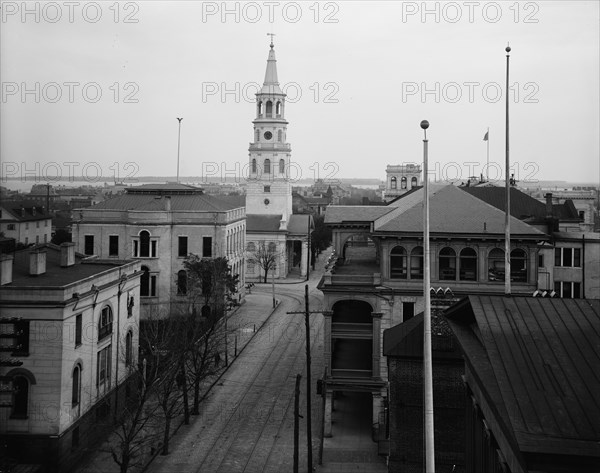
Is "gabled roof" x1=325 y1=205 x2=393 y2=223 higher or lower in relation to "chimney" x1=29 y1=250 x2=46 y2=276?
higher

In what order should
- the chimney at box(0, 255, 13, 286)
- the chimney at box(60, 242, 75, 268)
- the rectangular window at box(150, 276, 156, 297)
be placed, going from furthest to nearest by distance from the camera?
the rectangular window at box(150, 276, 156, 297) → the chimney at box(60, 242, 75, 268) → the chimney at box(0, 255, 13, 286)

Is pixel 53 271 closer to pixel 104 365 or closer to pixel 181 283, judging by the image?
pixel 104 365

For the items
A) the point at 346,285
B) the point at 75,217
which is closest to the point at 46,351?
the point at 346,285

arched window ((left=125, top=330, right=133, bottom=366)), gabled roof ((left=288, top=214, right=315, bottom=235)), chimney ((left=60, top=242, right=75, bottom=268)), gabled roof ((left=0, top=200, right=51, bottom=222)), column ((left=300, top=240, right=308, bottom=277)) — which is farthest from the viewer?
gabled roof ((left=288, top=214, right=315, bottom=235))

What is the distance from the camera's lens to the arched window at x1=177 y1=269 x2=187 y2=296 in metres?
52.5

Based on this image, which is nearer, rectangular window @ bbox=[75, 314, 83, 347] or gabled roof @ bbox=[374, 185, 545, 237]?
rectangular window @ bbox=[75, 314, 83, 347]

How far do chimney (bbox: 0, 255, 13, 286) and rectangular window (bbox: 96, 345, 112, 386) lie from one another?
5.30m

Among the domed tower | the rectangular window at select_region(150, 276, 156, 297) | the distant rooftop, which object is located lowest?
the rectangular window at select_region(150, 276, 156, 297)

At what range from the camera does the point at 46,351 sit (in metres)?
24.2

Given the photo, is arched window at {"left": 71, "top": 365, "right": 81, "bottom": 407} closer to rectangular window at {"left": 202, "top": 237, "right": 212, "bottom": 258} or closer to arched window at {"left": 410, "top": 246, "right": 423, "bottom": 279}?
arched window at {"left": 410, "top": 246, "right": 423, "bottom": 279}

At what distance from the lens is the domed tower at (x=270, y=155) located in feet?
268

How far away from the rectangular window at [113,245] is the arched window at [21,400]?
29.9 meters

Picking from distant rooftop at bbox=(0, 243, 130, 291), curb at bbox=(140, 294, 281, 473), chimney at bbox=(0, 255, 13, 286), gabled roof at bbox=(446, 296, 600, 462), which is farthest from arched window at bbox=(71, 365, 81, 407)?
gabled roof at bbox=(446, 296, 600, 462)

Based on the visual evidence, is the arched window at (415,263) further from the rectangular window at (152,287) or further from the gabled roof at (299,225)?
the gabled roof at (299,225)
